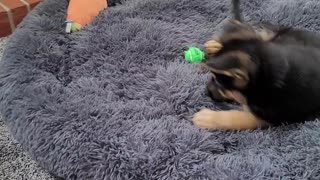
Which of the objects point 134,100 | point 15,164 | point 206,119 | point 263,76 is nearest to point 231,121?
point 206,119

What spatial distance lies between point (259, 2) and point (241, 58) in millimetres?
798

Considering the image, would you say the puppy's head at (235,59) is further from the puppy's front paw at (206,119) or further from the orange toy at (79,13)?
the orange toy at (79,13)

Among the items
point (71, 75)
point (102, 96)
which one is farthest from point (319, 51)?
point (71, 75)

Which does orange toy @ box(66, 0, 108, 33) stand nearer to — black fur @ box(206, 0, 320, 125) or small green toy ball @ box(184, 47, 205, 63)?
small green toy ball @ box(184, 47, 205, 63)

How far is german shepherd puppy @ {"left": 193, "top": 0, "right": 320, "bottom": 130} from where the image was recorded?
1140 millimetres

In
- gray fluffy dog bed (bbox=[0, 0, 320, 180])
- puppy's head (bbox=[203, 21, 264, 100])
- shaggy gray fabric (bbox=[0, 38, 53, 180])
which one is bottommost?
shaggy gray fabric (bbox=[0, 38, 53, 180])

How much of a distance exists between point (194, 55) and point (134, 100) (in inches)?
11.8

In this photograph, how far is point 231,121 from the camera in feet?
4.19

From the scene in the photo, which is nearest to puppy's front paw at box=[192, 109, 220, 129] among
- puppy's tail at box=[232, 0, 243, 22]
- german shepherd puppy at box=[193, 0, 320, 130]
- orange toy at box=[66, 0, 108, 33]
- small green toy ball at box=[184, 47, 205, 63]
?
german shepherd puppy at box=[193, 0, 320, 130]

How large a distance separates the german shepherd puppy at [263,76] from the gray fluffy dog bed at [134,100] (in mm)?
44

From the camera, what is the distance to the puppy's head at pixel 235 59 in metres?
1.12

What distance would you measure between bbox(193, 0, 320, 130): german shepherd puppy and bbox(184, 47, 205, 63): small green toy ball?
286mm

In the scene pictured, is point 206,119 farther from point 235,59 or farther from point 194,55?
point 194,55

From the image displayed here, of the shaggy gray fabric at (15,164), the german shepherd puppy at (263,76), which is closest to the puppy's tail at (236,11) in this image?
the german shepherd puppy at (263,76)
